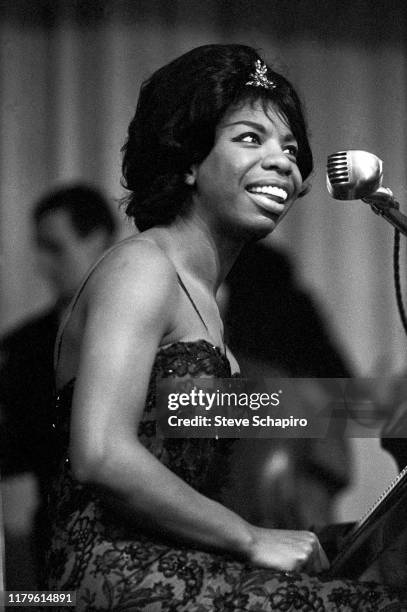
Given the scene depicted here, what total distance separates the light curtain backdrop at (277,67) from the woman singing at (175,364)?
304 mm

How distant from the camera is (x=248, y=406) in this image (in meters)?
1.38

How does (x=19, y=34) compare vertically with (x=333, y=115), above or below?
above

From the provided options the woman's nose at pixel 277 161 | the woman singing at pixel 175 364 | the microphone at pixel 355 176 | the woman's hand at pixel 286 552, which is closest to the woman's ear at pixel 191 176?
the woman singing at pixel 175 364

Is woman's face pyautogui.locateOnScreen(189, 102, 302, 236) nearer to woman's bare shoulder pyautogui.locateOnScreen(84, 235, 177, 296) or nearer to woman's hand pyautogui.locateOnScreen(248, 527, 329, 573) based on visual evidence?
woman's bare shoulder pyautogui.locateOnScreen(84, 235, 177, 296)

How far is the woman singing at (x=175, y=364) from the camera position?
95 centimetres

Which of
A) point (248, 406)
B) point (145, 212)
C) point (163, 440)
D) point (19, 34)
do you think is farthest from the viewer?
point (19, 34)

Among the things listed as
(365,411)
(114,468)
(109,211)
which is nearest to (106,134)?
(109,211)

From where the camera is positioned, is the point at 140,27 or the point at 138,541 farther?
the point at 140,27

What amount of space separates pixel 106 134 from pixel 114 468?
Result: 0.81 m

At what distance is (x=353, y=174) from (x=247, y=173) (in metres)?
0.22

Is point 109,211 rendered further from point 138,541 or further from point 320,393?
point 138,541

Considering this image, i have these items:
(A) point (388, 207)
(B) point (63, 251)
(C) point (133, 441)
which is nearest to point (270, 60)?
(B) point (63, 251)

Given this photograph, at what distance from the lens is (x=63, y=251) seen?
158 centimetres

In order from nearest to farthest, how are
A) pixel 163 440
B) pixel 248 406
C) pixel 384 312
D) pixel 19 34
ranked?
pixel 163 440 < pixel 248 406 < pixel 19 34 < pixel 384 312
